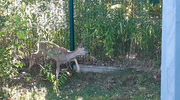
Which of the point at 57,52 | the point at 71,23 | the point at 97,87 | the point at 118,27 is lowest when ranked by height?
the point at 97,87

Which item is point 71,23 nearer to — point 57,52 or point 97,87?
point 57,52

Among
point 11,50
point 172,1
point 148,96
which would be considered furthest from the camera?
point 148,96

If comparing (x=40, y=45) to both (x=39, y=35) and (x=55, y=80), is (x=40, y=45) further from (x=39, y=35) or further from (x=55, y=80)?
(x=55, y=80)

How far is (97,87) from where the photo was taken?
6023 millimetres

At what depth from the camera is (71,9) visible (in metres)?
6.50

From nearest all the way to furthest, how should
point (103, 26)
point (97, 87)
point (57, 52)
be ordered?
point (97, 87) → point (57, 52) → point (103, 26)

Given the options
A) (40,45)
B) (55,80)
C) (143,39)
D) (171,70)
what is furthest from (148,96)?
(171,70)

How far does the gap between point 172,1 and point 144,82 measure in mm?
4324

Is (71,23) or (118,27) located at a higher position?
(71,23)

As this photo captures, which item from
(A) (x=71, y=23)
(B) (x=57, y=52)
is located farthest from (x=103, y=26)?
(B) (x=57, y=52)

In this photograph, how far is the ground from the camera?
5539mm

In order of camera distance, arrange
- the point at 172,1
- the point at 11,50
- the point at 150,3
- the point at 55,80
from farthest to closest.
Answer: the point at 150,3, the point at 55,80, the point at 11,50, the point at 172,1

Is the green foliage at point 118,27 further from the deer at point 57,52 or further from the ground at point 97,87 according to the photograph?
the deer at point 57,52

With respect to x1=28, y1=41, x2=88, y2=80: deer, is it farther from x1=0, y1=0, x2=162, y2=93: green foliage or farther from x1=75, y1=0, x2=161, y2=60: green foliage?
x1=75, y1=0, x2=161, y2=60: green foliage
